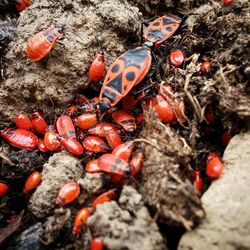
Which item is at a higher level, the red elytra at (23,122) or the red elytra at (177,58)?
the red elytra at (177,58)

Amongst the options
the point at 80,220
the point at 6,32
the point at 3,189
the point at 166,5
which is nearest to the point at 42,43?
the point at 6,32

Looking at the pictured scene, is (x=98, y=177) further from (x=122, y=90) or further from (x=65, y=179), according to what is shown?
(x=122, y=90)

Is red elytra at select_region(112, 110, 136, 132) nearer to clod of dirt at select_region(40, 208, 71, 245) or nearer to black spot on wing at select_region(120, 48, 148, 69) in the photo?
black spot on wing at select_region(120, 48, 148, 69)

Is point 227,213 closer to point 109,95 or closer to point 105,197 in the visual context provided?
point 105,197


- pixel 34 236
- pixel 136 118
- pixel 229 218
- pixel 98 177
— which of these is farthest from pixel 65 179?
pixel 229 218

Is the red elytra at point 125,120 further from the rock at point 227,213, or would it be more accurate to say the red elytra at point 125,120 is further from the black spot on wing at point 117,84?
the rock at point 227,213

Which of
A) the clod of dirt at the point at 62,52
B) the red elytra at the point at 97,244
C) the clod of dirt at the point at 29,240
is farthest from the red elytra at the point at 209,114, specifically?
the clod of dirt at the point at 29,240
